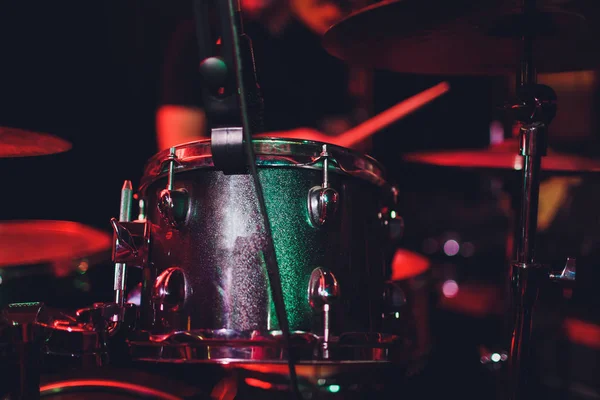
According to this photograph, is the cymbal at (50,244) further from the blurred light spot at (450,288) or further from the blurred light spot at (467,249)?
the blurred light spot at (467,249)

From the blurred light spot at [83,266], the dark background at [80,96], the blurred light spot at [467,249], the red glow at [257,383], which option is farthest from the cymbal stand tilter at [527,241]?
the blurred light spot at [467,249]

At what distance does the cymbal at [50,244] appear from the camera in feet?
4.35

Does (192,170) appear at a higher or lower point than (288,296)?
higher

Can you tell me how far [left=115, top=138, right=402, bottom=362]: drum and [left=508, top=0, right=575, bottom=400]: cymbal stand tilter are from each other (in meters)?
0.26

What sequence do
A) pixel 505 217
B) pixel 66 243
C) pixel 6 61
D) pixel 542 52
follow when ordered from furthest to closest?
pixel 505 217 → pixel 6 61 → pixel 66 243 → pixel 542 52

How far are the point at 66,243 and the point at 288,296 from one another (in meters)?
0.91

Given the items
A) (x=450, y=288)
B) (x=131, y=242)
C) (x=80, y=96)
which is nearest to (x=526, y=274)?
(x=131, y=242)

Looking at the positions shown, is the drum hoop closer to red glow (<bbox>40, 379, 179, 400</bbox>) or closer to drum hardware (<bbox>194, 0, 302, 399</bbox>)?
drum hardware (<bbox>194, 0, 302, 399</bbox>)

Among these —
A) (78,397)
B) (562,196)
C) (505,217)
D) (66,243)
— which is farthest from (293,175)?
(505,217)

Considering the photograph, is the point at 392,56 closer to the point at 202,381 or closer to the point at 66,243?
the point at 202,381

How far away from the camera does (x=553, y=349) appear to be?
73.9 inches

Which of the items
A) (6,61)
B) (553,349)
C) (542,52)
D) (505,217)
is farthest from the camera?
(505,217)

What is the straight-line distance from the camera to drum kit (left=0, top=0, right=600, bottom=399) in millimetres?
887

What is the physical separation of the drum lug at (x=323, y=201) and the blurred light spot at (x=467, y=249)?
8.57 ft
